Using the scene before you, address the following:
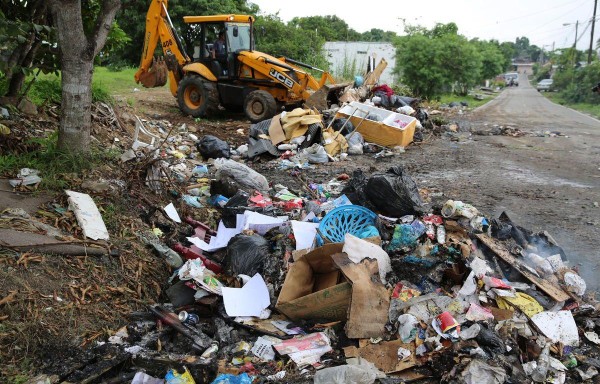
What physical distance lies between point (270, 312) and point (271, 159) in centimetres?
494

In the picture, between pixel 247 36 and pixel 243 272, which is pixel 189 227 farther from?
pixel 247 36

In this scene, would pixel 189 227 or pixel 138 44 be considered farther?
pixel 138 44

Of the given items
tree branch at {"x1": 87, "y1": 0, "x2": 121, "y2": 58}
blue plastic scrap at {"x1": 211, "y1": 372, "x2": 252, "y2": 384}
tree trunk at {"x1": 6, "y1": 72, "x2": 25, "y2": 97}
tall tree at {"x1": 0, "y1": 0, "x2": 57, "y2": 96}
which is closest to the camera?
blue plastic scrap at {"x1": 211, "y1": 372, "x2": 252, "y2": 384}

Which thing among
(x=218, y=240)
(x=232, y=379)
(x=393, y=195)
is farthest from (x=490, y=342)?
(x=218, y=240)

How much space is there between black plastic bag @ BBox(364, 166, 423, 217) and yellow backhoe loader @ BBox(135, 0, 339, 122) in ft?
18.5

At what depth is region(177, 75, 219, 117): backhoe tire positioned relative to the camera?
10336 mm

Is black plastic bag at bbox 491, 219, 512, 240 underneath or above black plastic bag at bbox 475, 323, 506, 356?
above

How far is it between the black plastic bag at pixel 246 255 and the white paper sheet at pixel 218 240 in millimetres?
294

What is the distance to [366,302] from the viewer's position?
3.25 metres

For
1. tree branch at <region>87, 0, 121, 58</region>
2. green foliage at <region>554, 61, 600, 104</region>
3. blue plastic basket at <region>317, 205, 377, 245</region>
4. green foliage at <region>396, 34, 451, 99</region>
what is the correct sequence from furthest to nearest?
green foliage at <region>554, 61, 600, 104</region> → green foliage at <region>396, 34, 451, 99</region> → tree branch at <region>87, 0, 121, 58</region> → blue plastic basket at <region>317, 205, 377, 245</region>

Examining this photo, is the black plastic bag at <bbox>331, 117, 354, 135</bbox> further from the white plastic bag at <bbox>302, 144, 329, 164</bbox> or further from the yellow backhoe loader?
the white plastic bag at <bbox>302, 144, 329, 164</bbox>

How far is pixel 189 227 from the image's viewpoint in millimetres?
4777

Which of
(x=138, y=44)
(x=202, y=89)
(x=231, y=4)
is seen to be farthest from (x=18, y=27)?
(x=138, y=44)

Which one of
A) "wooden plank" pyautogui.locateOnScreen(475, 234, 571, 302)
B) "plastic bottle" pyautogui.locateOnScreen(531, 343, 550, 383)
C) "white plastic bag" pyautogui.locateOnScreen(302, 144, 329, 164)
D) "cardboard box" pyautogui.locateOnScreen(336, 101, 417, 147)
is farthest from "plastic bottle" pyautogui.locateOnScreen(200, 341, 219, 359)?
"cardboard box" pyautogui.locateOnScreen(336, 101, 417, 147)
